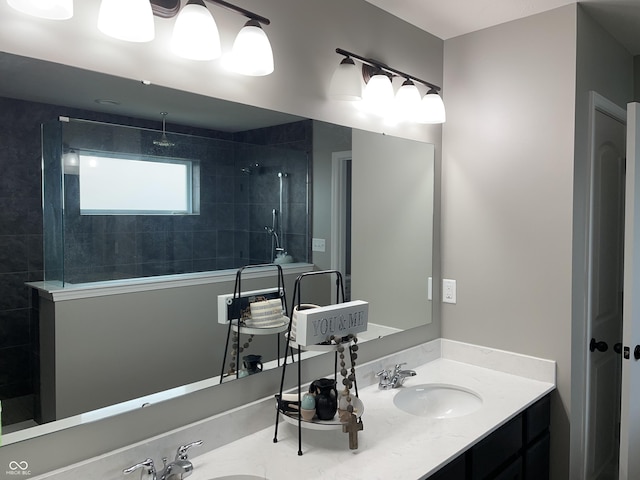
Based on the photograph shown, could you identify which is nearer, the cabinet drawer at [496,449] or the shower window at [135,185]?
the shower window at [135,185]

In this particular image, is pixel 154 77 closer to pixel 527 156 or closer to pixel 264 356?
pixel 264 356

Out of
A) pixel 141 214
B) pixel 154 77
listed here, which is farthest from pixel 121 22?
pixel 141 214

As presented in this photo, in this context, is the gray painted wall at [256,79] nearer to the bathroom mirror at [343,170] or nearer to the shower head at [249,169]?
the bathroom mirror at [343,170]

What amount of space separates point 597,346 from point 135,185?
2139 mm

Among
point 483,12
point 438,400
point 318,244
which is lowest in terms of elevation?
point 438,400

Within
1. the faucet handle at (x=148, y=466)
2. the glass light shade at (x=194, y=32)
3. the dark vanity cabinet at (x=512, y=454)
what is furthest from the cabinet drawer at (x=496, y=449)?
the glass light shade at (x=194, y=32)

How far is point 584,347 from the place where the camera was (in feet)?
7.23

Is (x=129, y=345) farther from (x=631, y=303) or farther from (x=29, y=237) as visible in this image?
(x=631, y=303)

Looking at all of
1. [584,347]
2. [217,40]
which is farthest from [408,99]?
[584,347]

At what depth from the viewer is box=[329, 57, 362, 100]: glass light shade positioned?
1.81 metres

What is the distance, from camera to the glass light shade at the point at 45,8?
107cm

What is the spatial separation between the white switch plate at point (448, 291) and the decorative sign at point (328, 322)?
3.06ft

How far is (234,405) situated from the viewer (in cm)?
158

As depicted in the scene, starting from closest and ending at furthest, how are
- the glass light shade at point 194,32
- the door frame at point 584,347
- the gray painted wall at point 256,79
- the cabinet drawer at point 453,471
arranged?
the gray painted wall at point 256,79 → the glass light shade at point 194,32 → the cabinet drawer at point 453,471 → the door frame at point 584,347
